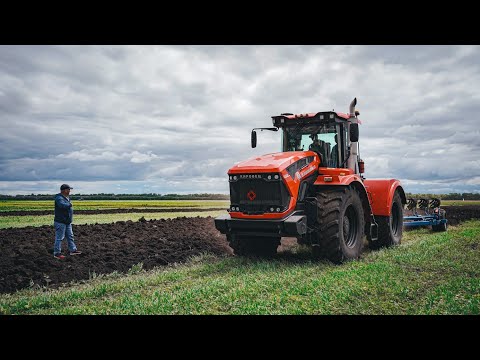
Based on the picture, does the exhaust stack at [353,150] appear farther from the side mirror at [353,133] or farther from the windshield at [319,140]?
the side mirror at [353,133]

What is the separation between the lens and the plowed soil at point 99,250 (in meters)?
8.63

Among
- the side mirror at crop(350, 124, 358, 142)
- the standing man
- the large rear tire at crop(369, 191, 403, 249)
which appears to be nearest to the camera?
the side mirror at crop(350, 124, 358, 142)

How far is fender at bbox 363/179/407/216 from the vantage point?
11680 millimetres

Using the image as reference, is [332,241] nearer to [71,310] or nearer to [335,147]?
[335,147]

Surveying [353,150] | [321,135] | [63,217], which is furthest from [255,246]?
[63,217]

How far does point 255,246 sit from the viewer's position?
10.5m

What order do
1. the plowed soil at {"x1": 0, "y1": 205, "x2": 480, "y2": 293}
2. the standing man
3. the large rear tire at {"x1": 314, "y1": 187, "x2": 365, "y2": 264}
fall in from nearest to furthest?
the plowed soil at {"x1": 0, "y1": 205, "x2": 480, "y2": 293}
the large rear tire at {"x1": 314, "y1": 187, "x2": 365, "y2": 264}
the standing man

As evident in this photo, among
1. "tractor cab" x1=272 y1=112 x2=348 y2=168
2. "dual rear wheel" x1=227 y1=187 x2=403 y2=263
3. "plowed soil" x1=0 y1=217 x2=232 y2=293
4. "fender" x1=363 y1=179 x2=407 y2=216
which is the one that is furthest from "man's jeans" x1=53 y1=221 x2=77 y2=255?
"fender" x1=363 y1=179 x2=407 y2=216

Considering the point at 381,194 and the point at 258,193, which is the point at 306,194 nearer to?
the point at 258,193

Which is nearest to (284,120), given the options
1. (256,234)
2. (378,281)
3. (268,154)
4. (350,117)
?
(268,154)

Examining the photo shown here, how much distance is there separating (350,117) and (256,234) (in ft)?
13.4

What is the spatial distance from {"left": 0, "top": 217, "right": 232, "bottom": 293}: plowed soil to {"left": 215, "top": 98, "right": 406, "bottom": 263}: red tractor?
2.20 meters

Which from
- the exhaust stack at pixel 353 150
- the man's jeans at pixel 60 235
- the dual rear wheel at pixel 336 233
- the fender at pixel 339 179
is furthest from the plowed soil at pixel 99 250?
the exhaust stack at pixel 353 150

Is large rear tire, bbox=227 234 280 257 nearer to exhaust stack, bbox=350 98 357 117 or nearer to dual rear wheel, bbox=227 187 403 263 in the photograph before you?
dual rear wheel, bbox=227 187 403 263
